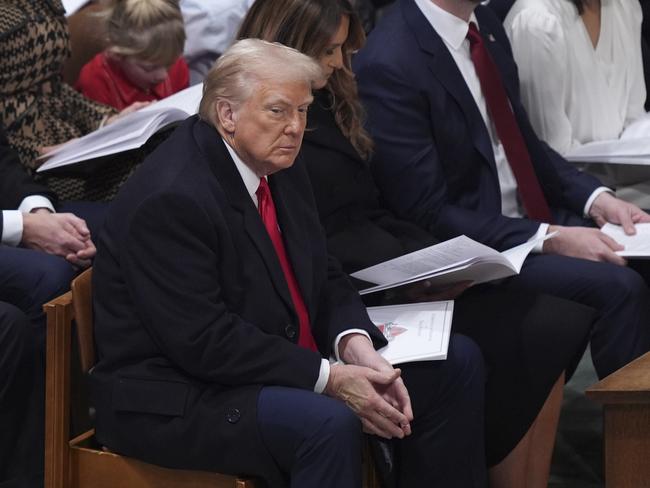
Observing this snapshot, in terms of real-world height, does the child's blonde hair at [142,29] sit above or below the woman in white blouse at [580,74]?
above

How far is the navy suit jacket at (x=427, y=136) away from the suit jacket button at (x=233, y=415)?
1.24 metres

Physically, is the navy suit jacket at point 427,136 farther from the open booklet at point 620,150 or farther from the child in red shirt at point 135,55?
the child in red shirt at point 135,55

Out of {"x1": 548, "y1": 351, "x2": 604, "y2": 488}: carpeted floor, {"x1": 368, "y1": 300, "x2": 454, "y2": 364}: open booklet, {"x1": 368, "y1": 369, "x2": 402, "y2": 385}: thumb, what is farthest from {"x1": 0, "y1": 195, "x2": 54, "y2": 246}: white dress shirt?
{"x1": 548, "y1": 351, "x2": 604, "y2": 488}: carpeted floor

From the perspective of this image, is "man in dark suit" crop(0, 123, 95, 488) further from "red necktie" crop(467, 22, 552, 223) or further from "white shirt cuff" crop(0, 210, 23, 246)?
"red necktie" crop(467, 22, 552, 223)

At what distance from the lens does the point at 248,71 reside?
9.24 feet

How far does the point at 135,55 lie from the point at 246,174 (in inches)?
57.7

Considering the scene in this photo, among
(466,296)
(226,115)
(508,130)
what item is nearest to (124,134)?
(226,115)

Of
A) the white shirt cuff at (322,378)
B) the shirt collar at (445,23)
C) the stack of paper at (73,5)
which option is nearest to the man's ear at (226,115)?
the white shirt cuff at (322,378)

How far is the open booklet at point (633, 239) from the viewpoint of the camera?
3.70 meters

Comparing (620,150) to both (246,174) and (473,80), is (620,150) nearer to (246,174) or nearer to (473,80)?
(473,80)

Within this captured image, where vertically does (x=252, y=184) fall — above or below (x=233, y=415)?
above

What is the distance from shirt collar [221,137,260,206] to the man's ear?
0.12 ft

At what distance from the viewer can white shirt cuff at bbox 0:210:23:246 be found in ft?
11.5

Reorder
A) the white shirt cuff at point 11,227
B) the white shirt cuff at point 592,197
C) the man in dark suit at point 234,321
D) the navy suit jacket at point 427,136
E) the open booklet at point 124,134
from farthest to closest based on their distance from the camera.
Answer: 1. the white shirt cuff at point 592,197
2. the navy suit jacket at point 427,136
3. the open booklet at point 124,134
4. the white shirt cuff at point 11,227
5. the man in dark suit at point 234,321
